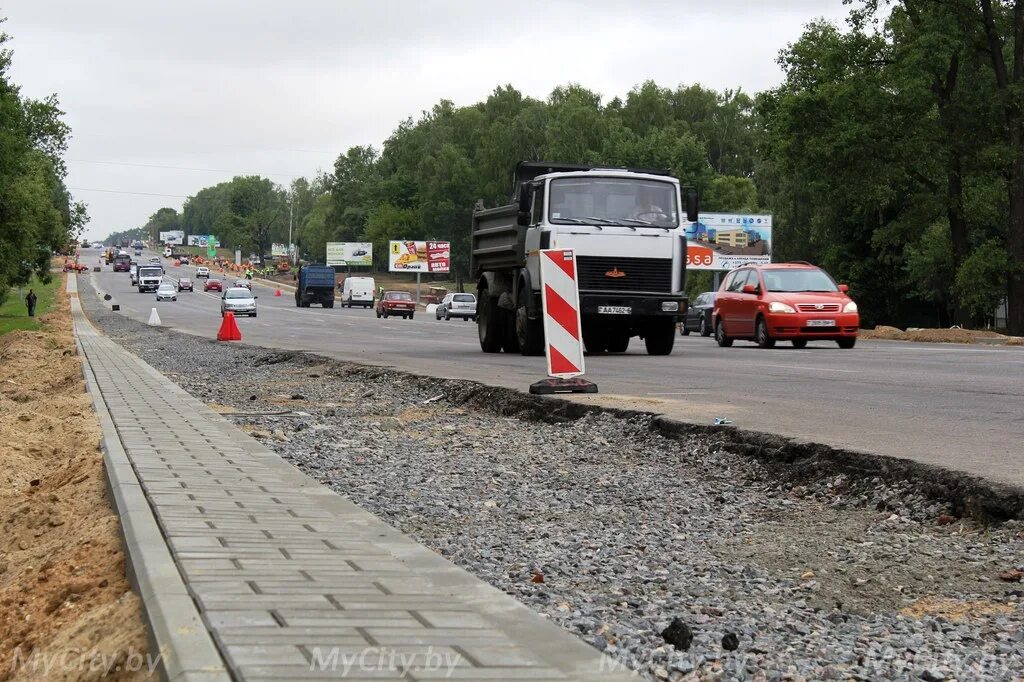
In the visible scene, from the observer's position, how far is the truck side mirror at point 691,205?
22564 millimetres

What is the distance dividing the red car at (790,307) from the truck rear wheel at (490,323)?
5.49m

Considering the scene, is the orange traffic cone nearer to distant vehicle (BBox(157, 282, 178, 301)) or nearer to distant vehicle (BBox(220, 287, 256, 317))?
distant vehicle (BBox(220, 287, 256, 317))

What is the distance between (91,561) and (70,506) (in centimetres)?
203

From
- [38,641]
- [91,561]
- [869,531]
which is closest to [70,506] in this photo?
[91,561]

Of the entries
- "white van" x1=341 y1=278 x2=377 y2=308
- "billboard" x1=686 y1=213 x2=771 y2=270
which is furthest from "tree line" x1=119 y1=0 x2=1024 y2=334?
"white van" x1=341 y1=278 x2=377 y2=308

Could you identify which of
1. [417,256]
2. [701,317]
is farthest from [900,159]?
[417,256]

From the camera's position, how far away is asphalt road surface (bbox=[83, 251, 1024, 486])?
904 cm

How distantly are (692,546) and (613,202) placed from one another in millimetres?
16465

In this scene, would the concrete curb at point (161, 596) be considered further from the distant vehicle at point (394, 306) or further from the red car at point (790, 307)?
the distant vehicle at point (394, 306)

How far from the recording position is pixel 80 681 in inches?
166

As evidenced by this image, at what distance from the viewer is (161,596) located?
4.44m

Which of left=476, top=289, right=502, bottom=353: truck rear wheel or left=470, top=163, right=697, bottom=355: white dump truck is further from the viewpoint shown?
left=476, top=289, right=502, bottom=353: truck rear wheel

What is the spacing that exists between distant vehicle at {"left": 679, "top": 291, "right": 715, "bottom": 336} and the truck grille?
20836 millimetres

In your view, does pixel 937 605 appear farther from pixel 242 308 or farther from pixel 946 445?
Answer: pixel 242 308
